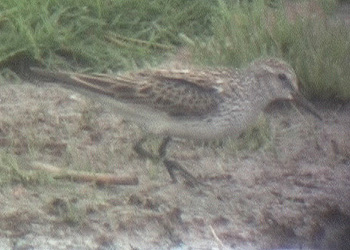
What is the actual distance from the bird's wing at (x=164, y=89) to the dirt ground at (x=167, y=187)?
1.55 feet

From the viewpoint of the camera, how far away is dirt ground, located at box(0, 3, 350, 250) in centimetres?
847

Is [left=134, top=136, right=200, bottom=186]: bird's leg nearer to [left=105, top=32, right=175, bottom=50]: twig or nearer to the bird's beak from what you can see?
the bird's beak

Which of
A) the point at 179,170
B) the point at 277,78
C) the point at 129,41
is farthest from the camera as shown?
the point at 129,41

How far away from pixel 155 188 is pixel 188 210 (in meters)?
0.34

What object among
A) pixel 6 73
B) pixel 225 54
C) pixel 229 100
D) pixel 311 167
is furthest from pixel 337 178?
pixel 6 73

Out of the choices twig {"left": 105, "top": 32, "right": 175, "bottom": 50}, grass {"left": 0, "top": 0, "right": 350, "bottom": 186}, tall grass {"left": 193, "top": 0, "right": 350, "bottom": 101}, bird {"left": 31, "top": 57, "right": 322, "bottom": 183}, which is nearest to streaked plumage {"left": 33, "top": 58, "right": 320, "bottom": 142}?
bird {"left": 31, "top": 57, "right": 322, "bottom": 183}

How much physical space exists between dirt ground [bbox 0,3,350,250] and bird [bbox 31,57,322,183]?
0.29 m

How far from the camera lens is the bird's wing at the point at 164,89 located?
9.02 meters

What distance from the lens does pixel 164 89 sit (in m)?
9.11

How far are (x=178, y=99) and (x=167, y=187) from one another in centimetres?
55

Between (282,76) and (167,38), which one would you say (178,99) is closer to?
(282,76)

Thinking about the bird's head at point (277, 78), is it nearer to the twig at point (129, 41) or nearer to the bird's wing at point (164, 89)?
the bird's wing at point (164, 89)

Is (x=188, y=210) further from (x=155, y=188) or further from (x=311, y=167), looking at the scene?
(x=311, y=167)

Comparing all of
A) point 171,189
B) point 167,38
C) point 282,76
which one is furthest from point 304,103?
point 167,38
